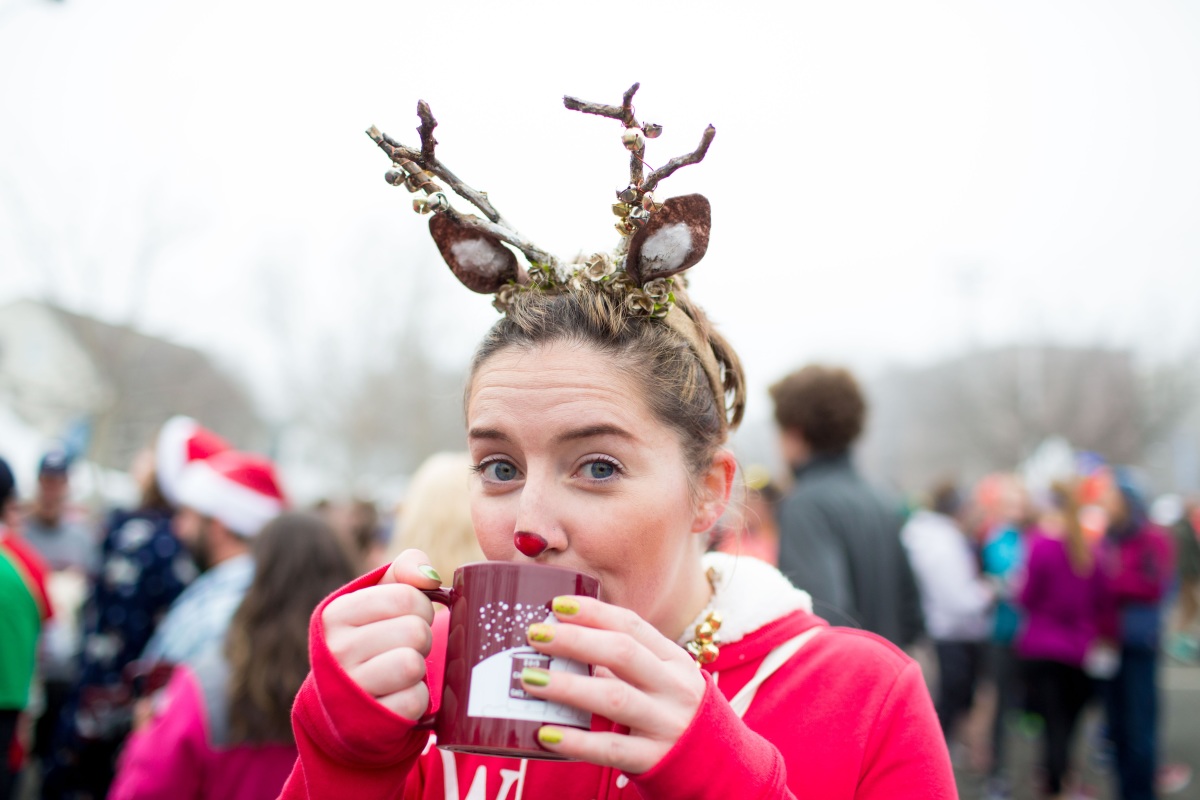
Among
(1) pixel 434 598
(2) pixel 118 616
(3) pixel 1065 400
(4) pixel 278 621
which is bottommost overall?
(1) pixel 434 598

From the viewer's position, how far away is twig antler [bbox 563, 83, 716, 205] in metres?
1.45

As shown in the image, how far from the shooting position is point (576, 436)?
1.48m

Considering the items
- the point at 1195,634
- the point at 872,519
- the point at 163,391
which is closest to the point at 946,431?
the point at 1195,634

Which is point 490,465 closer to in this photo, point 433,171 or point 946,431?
point 433,171

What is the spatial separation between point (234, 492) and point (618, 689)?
12.9ft

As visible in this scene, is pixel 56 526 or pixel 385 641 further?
pixel 56 526

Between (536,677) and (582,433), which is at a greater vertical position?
(582,433)

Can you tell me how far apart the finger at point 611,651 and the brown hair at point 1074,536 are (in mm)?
6333

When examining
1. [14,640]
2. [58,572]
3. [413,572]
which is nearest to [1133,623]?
[413,572]

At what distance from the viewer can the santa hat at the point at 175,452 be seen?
498 cm

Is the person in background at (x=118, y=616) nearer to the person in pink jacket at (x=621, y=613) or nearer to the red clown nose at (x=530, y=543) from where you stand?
the person in pink jacket at (x=621, y=613)

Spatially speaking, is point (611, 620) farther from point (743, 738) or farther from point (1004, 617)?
point (1004, 617)

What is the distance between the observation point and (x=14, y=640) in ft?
13.4

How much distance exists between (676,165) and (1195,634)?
18.0m
